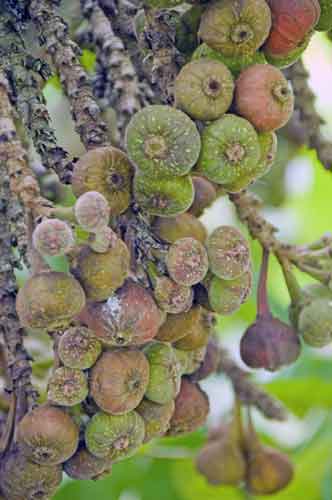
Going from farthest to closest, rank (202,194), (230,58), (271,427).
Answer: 1. (271,427)
2. (202,194)
3. (230,58)

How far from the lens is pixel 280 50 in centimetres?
131

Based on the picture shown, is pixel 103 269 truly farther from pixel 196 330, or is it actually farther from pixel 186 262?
pixel 196 330

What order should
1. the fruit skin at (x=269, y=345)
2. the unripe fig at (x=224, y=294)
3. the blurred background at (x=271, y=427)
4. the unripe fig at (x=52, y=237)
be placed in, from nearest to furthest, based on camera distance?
the unripe fig at (x=52, y=237) < the unripe fig at (x=224, y=294) < the fruit skin at (x=269, y=345) < the blurred background at (x=271, y=427)

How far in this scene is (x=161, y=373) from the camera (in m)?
1.28

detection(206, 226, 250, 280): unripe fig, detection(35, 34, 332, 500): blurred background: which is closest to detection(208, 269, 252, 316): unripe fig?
detection(206, 226, 250, 280): unripe fig

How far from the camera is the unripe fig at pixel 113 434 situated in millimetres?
1246

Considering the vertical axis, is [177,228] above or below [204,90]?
below

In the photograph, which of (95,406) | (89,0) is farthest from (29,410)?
(89,0)

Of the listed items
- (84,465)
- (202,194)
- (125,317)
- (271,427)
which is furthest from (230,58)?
(271,427)

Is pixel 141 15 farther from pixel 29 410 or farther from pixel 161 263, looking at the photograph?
pixel 29 410

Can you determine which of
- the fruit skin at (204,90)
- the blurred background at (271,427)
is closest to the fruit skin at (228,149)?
the fruit skin at (204,90)

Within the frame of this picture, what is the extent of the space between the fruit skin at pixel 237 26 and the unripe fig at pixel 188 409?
0.55 m

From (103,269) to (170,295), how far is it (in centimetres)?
11

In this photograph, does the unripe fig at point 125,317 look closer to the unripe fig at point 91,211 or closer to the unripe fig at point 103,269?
the unripe fig at point 103,269
